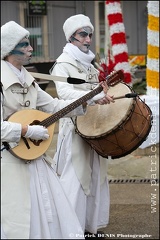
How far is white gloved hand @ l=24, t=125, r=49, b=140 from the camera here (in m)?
2.31

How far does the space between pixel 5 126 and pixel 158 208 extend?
8.50 ft

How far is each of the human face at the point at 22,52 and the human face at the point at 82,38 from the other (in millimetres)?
1092

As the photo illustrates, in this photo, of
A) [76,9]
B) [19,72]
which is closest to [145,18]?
[76,9]

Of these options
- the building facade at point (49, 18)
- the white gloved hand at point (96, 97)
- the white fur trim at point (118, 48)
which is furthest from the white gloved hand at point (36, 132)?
the building facade at point (49, 18)

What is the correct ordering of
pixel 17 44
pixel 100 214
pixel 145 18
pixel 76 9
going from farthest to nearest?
1. pixel 145 18
2. pixel 76 9
3. pixel 100 214
4. pixel 17 44

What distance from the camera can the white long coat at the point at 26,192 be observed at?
7.41 ft

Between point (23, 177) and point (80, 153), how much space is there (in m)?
1.25

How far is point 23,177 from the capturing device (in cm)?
240

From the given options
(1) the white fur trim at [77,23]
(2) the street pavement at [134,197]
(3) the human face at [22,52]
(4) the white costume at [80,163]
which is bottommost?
(2) the street pavement at [134,197]

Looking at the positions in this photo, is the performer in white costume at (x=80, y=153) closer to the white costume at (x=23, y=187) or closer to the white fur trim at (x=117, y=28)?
the white costume at (x=23, y=187)

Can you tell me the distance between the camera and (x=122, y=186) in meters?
5.16

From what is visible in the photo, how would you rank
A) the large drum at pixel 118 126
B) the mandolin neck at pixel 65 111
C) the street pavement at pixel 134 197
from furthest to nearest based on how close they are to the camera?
the street pavement at pixel 134 197 < the large drum at pixel 118 126 < the mandolin neck at pixel 65 111

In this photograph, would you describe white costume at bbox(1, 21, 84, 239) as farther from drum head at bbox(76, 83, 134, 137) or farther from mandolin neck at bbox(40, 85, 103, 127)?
drum head at bbox(76, 83, 134, 137)

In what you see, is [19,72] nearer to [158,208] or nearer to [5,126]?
[5,126]
